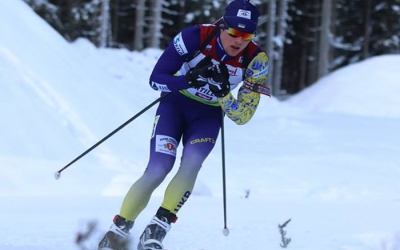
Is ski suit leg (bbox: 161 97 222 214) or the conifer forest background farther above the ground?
ski suit leg (bbox: 161 97 222 214)

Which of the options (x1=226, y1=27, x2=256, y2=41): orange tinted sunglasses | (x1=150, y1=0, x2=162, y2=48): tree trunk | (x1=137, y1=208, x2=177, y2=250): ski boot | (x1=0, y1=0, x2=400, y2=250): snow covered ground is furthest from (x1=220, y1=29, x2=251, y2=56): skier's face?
(x1=150, y1=0, x2=162, y2=48): tree trunk

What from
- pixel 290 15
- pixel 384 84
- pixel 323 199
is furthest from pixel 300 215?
pixel 290 15

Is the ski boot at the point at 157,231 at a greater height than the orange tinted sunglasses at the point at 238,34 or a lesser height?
lesser

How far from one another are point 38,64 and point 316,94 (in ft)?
47.1

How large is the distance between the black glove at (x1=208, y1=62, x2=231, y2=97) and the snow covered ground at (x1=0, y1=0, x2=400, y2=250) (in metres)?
1.16

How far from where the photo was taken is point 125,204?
378 centimetres

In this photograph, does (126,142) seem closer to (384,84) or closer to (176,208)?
(176,208)

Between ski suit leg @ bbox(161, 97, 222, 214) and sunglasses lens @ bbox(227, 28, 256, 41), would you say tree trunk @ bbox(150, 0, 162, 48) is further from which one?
sunglasses lens @ bbox(227, 28, 256, 41)

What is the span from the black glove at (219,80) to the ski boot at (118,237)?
98 centimetres

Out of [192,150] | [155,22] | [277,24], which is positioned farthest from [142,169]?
[277,24]

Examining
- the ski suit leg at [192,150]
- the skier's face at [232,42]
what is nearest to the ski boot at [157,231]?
the ski suit leg at [192,150]

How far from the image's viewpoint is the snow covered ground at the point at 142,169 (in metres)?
4.75

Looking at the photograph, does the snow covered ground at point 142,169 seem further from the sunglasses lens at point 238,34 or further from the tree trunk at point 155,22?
the tree trunk at point 155,22

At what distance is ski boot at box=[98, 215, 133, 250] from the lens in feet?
11.8
